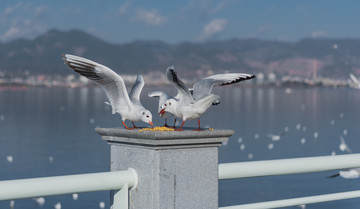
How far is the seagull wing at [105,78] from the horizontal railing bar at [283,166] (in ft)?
2.75

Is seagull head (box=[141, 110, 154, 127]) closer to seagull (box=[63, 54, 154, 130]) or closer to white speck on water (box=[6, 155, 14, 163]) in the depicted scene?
seagull (box=[63, 54, 154, 130])

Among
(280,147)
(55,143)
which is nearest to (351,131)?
(280,147)

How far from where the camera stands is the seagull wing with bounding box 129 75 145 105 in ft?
14.1

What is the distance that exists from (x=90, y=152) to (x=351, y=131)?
23.6m

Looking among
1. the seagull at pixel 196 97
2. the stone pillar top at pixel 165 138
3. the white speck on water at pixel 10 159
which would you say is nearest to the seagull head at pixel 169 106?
the seagull at pixel 196 97

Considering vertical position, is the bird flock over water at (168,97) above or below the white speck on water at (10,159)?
above

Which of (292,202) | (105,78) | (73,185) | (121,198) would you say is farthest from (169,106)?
(292,202)

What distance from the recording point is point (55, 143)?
3750 centimetres

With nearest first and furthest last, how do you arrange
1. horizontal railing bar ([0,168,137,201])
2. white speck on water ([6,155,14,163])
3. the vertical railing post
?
1. horizontal railing bar ([0,168,137,201])
2. the vertical railing post
3. white speck on water ([6,155,14,163])

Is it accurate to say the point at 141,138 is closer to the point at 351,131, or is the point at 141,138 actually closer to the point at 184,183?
the point at 184,183

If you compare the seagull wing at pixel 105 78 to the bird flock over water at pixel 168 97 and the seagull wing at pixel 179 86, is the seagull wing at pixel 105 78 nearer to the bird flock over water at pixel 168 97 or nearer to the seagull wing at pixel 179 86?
the bird flock over water at pixel 168 97

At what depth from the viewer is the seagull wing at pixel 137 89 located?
4306mm

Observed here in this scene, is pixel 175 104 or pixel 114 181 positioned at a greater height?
pixel 175 104

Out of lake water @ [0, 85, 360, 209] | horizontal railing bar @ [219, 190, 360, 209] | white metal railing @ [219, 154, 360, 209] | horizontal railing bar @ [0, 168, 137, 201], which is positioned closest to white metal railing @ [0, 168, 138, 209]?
horizontal railing bar @ [0, 168, 137, 201]
